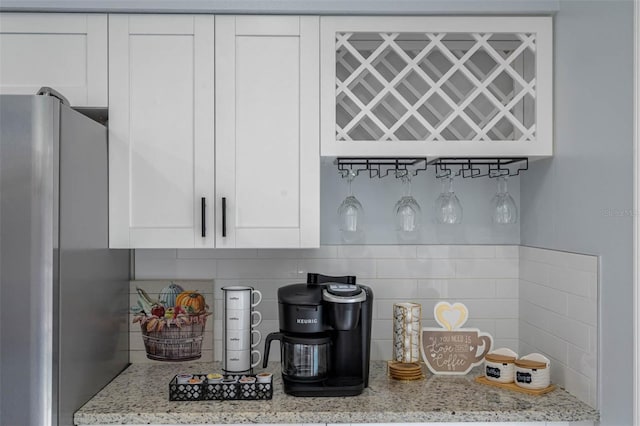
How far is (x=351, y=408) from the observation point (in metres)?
2.04

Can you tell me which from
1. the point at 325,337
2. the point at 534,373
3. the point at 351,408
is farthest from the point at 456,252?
the point at 351,408

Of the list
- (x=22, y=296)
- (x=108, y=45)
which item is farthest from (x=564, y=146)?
(x=22, y=296)

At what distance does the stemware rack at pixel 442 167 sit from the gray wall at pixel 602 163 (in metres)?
0.30

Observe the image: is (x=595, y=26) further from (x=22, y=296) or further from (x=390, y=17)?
(x=22, y=296)

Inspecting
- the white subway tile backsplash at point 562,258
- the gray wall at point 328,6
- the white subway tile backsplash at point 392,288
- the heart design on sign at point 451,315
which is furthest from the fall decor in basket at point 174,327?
the white subway tile backsplash at point 562,258

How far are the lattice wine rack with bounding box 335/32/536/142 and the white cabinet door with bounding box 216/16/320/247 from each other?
14 centimetres

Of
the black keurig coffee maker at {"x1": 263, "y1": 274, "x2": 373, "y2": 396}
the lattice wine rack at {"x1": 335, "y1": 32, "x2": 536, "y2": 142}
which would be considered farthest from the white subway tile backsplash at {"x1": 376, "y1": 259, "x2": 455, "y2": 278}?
the lattice wine rack at {"x1": 335, "y1": 32, "x2": 536, "y2": 142}

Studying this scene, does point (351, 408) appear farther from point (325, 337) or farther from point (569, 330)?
point (569, 330)

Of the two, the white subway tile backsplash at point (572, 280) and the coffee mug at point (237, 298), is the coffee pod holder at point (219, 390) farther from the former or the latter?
the white subway tile backsplash at point (572, 280)

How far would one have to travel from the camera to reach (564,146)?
224 centimetres

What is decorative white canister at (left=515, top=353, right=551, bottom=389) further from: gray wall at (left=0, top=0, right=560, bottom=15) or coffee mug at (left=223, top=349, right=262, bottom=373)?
gray wall at (left=0, top=0, right=560, bottom=15)

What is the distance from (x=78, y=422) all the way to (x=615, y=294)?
1.73 m

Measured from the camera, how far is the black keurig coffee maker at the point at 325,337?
2203 millimetres

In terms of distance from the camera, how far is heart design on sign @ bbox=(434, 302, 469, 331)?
2.41m
